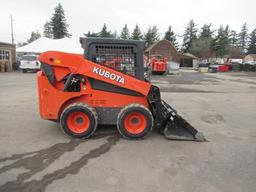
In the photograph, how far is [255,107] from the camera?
962cm

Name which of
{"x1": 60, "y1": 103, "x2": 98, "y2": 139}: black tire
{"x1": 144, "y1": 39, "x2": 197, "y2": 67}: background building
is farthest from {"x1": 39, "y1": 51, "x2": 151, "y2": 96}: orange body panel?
{"x1": 144, "y1": 39, "x2": 197, "y2": 67}: background building

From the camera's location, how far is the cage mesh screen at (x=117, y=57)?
18.6 feet

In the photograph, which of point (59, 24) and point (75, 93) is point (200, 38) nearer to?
→ point (59, 24)

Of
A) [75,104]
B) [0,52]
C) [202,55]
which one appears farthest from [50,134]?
[202,55]

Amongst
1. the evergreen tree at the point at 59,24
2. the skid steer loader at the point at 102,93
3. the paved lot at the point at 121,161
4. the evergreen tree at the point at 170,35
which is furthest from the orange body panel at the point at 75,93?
the evergreen tree at the point at 170,35

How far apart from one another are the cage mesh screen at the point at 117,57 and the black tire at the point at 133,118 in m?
0.83

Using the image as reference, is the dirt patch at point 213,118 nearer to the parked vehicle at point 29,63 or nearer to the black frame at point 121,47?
the black frame at point 121,47

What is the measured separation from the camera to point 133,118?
5.51m

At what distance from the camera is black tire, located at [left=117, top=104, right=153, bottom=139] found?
5.42 meters

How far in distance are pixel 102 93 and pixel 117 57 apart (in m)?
0.83

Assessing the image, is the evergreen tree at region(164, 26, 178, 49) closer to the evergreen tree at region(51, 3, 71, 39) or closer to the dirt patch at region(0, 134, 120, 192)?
the evergreen tree at region(51, 3, 71, 39)

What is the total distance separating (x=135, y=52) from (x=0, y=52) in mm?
25584

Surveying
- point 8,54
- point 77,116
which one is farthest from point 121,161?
point 8,54

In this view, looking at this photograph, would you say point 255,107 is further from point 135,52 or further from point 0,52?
point 0,52
